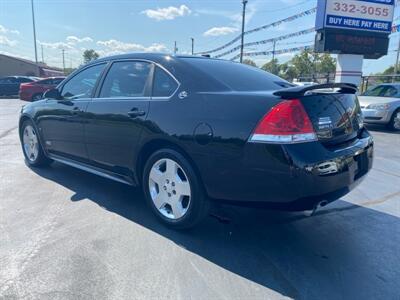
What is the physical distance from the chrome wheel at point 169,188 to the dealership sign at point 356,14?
17030 mm

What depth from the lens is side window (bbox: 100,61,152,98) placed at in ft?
11.9

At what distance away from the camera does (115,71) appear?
402cm

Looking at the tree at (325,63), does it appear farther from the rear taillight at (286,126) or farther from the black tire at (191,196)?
the rear taillight at (286,126)

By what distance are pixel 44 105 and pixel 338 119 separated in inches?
156

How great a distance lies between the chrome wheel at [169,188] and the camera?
3.21 meters

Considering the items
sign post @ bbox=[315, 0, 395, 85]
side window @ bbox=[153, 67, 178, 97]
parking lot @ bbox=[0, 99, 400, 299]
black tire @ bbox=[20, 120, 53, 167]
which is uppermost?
sign post @ bbox=[315, 0, 395, 85]

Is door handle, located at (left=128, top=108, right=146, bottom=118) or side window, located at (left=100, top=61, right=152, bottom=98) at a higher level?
side window, located at (left=100, top=61, right=152, bottom=98)

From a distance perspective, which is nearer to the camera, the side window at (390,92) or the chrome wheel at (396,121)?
the chrome wheel at (396,121)

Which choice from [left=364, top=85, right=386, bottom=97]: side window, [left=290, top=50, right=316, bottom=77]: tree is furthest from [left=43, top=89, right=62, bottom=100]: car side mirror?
[left=290, top=50, right=316, bottom=77]: tree

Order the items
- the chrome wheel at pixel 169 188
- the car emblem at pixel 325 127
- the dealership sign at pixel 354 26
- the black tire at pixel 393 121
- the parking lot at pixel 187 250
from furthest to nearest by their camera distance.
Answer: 1. the dealership sign at pixel 354 26
2. the black tire at pixel 393 121
3. the chrome wheel at pixel 169 188
4. the car emblem at pixel 325 127
5. the parking lot at pixel 187 250

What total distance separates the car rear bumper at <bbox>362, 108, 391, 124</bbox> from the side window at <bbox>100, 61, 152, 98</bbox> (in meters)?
8.75

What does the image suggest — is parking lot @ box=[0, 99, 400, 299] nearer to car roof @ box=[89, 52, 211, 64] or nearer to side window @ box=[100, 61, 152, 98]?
side window @ box=[100, 61, 152, 98]

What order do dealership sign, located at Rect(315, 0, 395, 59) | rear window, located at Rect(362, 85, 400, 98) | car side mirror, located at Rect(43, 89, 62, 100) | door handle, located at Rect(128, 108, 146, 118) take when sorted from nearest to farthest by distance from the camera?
door handle, located at Rect(128, 108, 146, 118)
car side mirror, located at Rect(43, 89, 62, 100)
rear window, located at Rect(362, 85, 400, 98)
dealership sign, located at Rect(315, 0, 395, 59)

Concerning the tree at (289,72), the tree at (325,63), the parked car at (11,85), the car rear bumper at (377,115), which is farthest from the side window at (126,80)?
the tree at (325,63)
